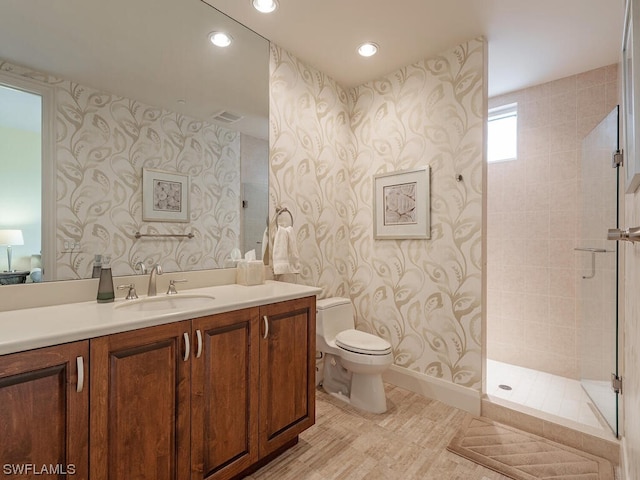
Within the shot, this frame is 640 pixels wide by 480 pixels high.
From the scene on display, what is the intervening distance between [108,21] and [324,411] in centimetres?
259

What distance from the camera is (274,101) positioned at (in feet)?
7.31

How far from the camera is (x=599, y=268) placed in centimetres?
214

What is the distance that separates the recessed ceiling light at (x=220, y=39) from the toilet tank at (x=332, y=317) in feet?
6.15

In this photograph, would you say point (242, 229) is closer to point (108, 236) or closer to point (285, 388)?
point (108, 236)

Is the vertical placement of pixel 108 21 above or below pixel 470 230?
above

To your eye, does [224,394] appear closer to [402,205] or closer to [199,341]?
[199,341]

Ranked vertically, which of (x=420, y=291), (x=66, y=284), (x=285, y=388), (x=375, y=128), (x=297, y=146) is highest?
(x=375, y=128)

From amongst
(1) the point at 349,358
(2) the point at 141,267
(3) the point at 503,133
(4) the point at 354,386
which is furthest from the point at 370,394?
(3) the point at 503,133

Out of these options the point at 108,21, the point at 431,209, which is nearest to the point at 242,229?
the point at 108,21

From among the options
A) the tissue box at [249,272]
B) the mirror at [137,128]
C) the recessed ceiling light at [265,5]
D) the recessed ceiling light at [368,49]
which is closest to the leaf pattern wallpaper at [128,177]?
the mirror at [137,128]

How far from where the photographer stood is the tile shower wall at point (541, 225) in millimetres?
2566

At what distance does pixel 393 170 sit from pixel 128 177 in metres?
1.89

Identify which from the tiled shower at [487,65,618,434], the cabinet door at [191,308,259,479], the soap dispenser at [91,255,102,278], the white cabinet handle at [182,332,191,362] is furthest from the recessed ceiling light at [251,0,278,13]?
the tiled shower at [487,65,618,434]

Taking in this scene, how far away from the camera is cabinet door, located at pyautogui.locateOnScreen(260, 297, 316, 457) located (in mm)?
1557
